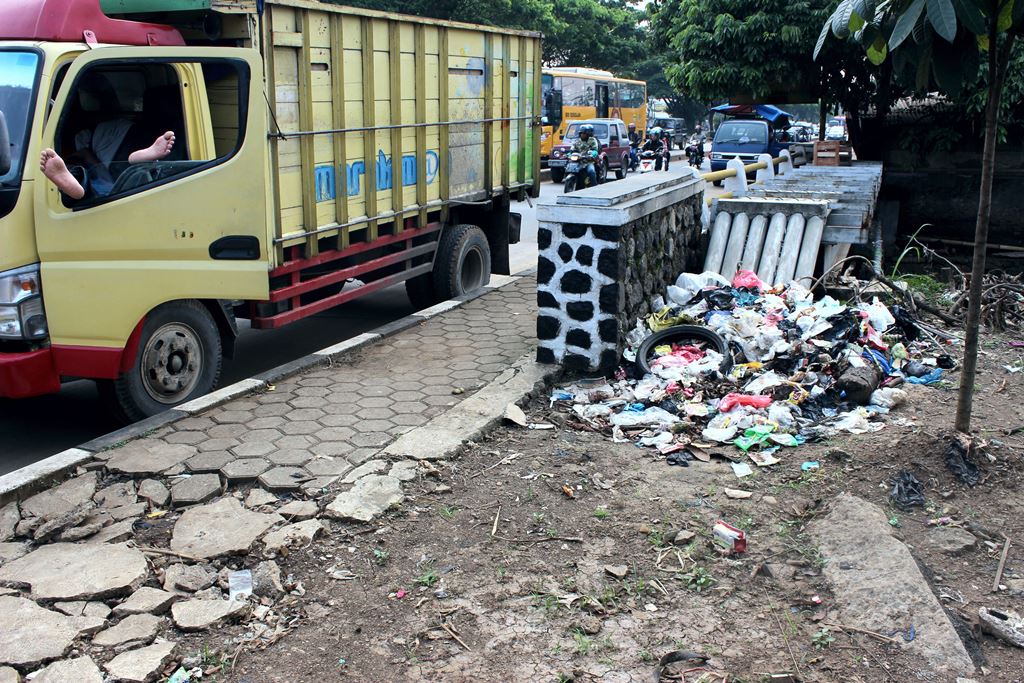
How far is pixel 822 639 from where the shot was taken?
3266 millimetres

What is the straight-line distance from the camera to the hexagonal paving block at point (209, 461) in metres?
4.61

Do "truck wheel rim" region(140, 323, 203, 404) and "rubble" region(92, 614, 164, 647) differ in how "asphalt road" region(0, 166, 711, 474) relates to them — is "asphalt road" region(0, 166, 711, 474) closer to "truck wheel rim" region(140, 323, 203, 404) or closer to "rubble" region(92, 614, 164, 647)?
"truck wheel rim" region(140, 323, 203, 404)

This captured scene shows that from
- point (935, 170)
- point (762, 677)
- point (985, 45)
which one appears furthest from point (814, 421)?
point (935, 170)

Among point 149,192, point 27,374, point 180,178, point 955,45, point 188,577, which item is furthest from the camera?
point 180,178

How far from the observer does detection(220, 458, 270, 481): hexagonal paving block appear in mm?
4514

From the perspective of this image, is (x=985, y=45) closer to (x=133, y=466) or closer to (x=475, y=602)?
(x=475, y=602)

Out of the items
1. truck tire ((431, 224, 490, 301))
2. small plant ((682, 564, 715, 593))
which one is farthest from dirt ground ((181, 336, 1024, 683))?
truck tire ((431, 224, 490, 301))

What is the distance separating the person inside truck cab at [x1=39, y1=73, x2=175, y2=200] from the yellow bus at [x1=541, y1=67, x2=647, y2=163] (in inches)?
887

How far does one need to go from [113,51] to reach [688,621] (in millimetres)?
4388

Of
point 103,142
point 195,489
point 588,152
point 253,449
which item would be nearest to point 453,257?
point 103,142

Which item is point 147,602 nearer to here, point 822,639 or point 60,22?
point 822,639

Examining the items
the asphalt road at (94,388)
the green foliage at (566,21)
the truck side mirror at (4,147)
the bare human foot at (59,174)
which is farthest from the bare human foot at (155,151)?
the green foliage at (566,21)

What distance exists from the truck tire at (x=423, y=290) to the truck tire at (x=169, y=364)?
2.93m

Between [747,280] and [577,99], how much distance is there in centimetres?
2624
